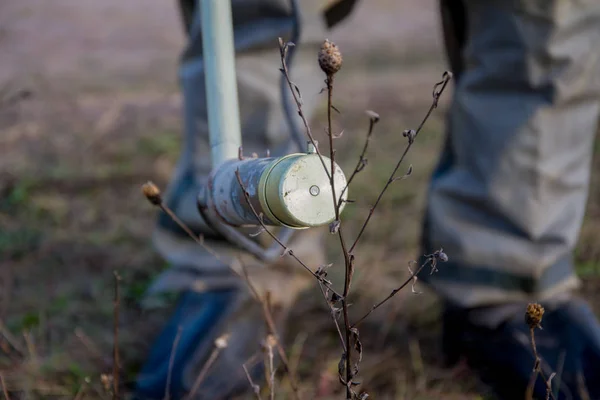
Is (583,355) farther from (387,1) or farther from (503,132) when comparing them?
(387,1)

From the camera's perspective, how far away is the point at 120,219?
2.22m

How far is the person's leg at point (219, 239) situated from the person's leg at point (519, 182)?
0.29 meters

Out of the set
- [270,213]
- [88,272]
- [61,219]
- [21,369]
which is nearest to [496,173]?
[270,213]

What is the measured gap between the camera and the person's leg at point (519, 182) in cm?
115

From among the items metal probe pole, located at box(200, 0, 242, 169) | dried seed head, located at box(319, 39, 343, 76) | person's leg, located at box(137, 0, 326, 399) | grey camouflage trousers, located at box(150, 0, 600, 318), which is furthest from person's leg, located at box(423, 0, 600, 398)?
dried seed head, located at box(319, 39, 343, 76)

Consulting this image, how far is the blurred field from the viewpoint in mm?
1307

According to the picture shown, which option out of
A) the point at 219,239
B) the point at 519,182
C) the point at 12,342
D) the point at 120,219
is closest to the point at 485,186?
the point at 519,182

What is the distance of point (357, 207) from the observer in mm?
2367

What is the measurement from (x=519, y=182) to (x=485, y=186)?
0.06m

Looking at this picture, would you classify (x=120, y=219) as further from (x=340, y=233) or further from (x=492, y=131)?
(x=340, y=233)

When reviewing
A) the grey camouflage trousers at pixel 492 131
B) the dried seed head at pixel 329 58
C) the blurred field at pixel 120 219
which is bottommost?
the blurred field at pixel 120 219

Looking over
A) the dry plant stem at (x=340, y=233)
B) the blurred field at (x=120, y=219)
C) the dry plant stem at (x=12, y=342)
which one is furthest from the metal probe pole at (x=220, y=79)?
the dry plant stem at (x=12, y=342)

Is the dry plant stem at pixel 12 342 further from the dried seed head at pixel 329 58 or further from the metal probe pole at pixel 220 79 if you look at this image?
the dried seed head at pixel 329 58

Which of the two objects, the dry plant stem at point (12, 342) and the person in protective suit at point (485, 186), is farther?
the dry plant stem at point (12, 342)
